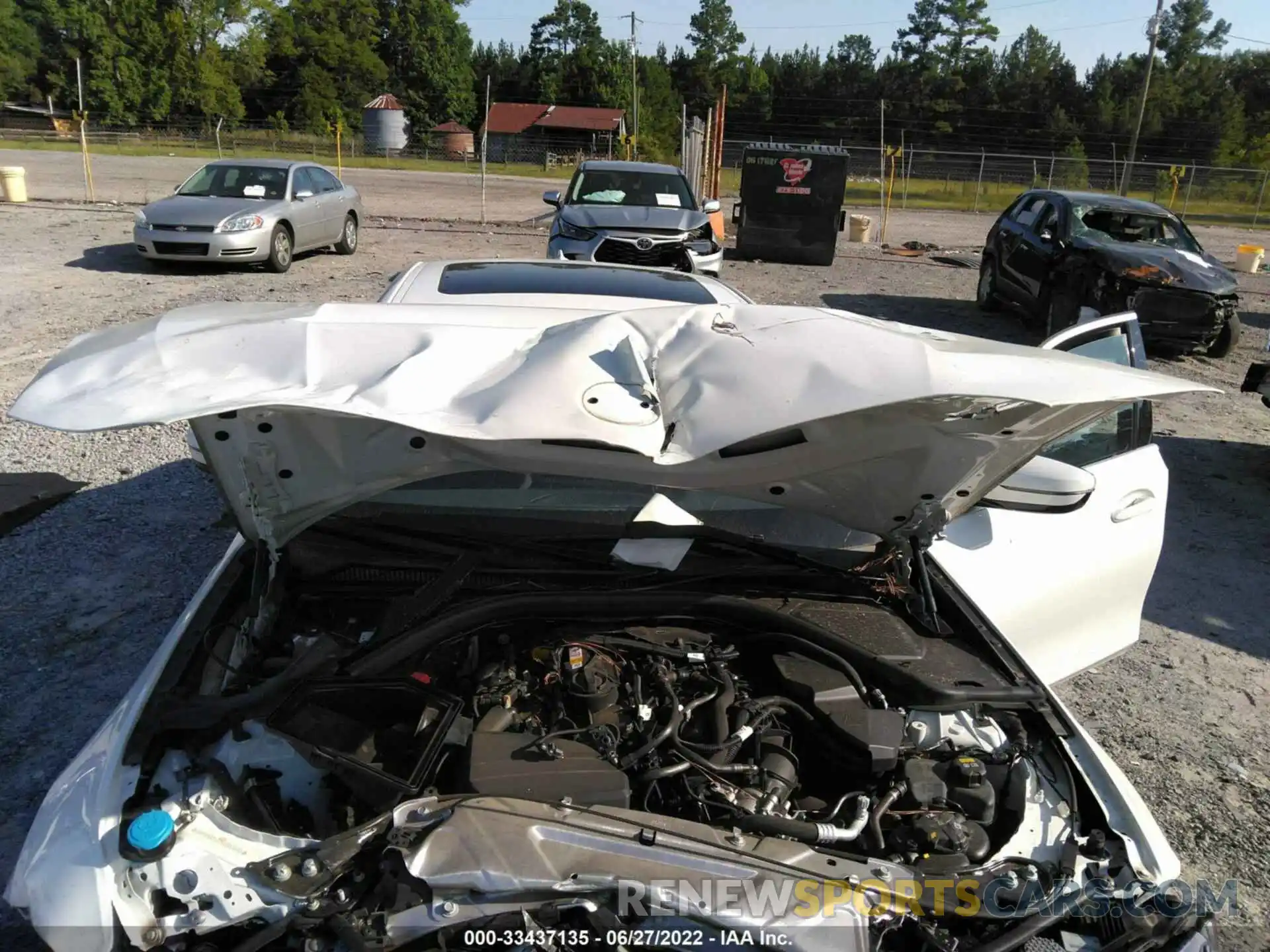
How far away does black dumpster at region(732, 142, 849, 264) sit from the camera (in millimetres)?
15438

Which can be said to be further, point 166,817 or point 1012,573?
point 1012,573

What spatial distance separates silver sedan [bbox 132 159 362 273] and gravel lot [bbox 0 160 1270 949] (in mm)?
805

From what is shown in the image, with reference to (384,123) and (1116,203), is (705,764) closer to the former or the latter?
(1116,203)

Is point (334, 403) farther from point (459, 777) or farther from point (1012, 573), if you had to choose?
point (1012, 573)

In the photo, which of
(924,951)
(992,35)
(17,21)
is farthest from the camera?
(992,35)

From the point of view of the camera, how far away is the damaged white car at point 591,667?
181 cm

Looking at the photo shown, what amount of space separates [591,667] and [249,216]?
37.8 ft

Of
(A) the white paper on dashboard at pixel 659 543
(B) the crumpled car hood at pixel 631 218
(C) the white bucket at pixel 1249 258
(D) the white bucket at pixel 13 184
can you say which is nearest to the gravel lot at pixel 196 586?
(A) the white paper on dashboard at pixel 659 543

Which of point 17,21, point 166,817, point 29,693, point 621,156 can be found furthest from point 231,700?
point 17,21

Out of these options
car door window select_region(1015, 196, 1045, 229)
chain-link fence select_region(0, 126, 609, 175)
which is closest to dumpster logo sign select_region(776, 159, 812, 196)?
car door window select_region(1015, 196, 1045, 229)

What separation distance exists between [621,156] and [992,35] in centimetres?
4234

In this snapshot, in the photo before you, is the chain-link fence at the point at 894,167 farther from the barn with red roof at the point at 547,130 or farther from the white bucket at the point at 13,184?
the white bucket at the point at 13,184

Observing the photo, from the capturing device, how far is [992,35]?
6178 cm

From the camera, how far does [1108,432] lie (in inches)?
150
